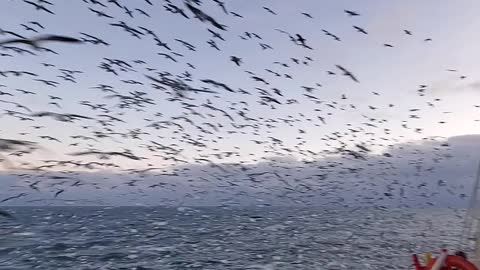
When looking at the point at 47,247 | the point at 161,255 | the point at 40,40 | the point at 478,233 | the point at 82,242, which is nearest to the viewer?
the point at 40,40

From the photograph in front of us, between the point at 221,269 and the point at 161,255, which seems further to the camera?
the point at 161,255

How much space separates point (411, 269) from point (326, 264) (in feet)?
17.6

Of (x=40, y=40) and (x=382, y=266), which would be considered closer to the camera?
(x=40, y=40)

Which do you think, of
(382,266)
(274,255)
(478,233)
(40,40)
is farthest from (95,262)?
(40,40)

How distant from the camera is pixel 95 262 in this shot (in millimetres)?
34562

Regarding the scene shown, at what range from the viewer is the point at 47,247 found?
43.8 metres

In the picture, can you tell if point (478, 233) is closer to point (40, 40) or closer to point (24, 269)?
point (40, 40)

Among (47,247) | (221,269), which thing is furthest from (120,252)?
(221,269)

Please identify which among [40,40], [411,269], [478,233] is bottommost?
[411,269]

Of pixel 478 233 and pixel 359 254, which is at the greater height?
pixel 478 233

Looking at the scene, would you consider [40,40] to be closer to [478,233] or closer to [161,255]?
[478,233]

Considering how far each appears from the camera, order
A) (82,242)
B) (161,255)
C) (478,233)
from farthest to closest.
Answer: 1. (82,242)
2. (161,255)
3. (478,233)

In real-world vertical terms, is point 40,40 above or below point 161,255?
above

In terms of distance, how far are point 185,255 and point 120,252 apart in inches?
226
